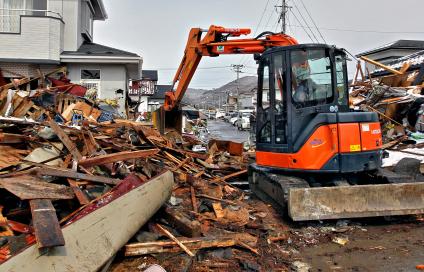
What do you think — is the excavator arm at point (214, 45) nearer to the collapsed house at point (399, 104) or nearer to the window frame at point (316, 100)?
the window frame at point (316, 100)

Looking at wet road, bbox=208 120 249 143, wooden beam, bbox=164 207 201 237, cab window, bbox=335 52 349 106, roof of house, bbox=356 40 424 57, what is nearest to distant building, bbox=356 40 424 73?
roof of house, bbox=356 40 424 57

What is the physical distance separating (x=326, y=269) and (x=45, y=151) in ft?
15.2

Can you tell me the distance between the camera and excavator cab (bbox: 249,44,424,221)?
625cm

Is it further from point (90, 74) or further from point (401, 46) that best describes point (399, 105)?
point (401, 46)

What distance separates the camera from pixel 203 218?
6.28 metres

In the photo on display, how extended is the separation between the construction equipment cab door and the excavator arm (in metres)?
1.59

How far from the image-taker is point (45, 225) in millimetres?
3529

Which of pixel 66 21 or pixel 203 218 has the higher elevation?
pixel 66 21

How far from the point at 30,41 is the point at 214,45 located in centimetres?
929

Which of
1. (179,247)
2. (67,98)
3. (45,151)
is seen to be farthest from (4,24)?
(179,247)

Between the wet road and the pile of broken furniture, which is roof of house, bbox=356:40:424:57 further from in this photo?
the pile of broken furniture

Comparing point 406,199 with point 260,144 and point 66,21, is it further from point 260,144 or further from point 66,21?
point 66,21

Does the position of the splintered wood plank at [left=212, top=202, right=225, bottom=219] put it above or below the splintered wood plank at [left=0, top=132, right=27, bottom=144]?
below

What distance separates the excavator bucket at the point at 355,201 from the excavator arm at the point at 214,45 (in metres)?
3.68
